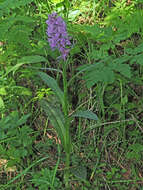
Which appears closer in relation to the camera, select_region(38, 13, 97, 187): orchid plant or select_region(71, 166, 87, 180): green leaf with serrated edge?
select_region(38, 13, 97, 187): orchid plant

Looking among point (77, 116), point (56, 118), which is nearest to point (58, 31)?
point (56, 118)

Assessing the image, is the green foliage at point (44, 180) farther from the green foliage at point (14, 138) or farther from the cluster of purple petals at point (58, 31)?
the cluster of purple petals at point (58, 31)

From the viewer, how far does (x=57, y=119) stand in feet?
5.57

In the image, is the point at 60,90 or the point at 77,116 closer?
the point at 60,90

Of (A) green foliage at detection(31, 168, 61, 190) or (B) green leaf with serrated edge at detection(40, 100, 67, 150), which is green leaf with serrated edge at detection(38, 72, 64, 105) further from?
(A) green foliage at detection(31, 168, 61, 190)

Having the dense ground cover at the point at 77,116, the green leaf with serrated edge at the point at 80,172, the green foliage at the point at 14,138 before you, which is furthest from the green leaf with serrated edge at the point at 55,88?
the green leaf with serrated edge at the point at 80,172

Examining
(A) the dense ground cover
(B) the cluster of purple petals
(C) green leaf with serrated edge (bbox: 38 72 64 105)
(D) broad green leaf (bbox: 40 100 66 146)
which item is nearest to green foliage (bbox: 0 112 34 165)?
(A) the dense ground cover

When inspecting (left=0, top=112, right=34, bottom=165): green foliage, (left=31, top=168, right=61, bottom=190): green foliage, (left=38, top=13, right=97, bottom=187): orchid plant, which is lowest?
(left=31, top=168, right=61, bottom=190): green foliage

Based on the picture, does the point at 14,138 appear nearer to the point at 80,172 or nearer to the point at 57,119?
the point at 57,119

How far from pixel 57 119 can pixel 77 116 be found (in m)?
0.21

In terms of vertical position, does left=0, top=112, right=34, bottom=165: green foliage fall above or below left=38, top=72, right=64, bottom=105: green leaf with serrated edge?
below

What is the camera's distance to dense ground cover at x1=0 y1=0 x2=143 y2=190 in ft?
5.38

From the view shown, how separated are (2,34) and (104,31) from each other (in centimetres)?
67

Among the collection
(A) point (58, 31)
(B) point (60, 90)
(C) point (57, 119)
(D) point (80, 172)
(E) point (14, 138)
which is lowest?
(D) point (80, 172)
